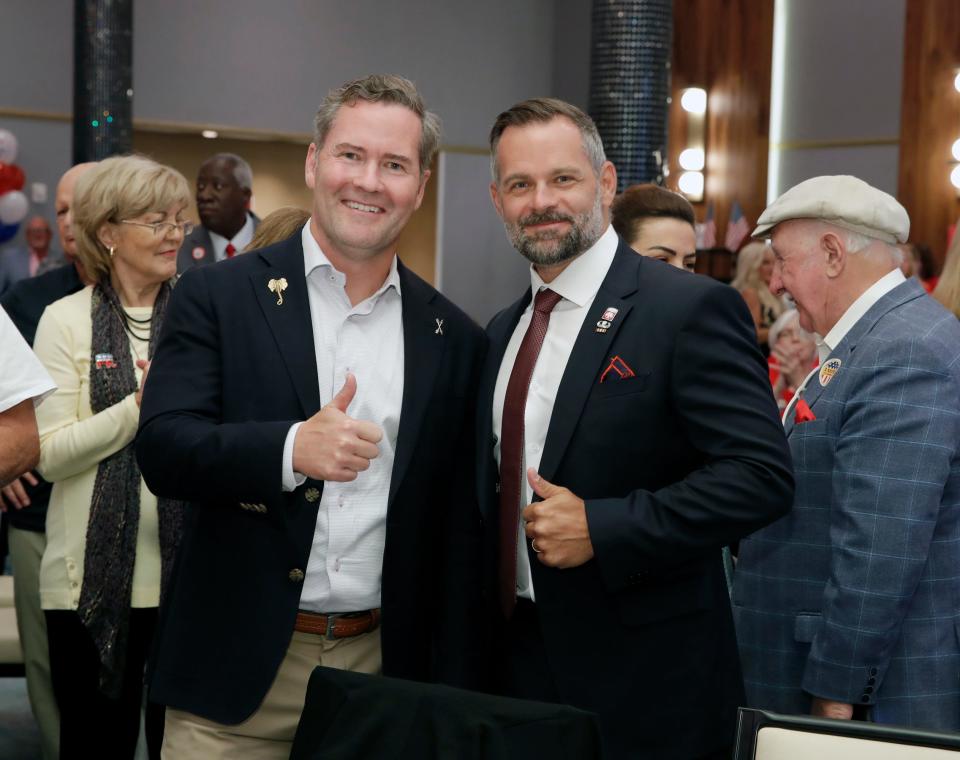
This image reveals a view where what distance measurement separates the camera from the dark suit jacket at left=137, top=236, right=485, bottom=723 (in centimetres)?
198

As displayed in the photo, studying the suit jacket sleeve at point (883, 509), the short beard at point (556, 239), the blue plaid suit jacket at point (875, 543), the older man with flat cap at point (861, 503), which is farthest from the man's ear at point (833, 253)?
the short beard at point (556, 239)

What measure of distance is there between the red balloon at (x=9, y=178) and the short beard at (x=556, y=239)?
8210mm

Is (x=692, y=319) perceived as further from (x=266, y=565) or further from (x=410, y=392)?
(x=266, y=565)

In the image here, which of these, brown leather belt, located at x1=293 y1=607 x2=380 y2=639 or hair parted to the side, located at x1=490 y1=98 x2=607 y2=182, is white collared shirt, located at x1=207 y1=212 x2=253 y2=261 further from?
brown leather belt, located at x1=293 y1=607 x2=380 y2=639

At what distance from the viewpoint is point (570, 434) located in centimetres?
207

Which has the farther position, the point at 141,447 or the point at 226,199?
the point at 226,199

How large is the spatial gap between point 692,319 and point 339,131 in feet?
2.31

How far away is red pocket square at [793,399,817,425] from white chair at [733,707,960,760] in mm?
844

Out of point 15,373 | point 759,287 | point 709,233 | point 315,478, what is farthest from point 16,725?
point 709,233

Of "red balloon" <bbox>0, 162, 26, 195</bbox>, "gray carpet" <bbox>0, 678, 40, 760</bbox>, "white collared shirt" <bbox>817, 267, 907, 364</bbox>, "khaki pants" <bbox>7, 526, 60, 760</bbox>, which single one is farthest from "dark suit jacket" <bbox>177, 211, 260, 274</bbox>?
"red balloon" <bbox>0, 162, 26, 195</bbox>

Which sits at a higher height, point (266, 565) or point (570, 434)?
point (570, 434)

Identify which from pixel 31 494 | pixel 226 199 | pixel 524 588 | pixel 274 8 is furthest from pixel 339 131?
pixel 274 8

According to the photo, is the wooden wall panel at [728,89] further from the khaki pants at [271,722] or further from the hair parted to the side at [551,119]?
the khaki pants at [271,722]

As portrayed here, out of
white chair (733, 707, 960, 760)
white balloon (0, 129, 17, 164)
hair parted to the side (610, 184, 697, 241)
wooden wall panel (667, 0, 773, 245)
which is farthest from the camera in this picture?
wooden wall panel (667, 0, 773, 245)
